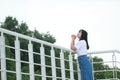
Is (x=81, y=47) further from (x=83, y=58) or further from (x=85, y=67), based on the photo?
(x=85, y=67)

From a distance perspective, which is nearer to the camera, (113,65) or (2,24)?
(113,65)

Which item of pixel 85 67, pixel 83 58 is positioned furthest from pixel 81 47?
pixel 85 67

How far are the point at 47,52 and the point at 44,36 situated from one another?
24.7 ft

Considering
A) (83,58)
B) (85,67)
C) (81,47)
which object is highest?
(81,47)

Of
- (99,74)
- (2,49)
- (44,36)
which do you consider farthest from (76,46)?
(99,74)

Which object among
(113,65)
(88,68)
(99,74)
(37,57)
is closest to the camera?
(88,68)

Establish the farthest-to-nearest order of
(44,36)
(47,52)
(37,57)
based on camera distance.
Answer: (44,36)
(47,52)
(37,57)

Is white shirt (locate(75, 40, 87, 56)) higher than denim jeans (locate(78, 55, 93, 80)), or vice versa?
white shirt (locate(75, 40, 87, 56))

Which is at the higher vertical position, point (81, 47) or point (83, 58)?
point (81, 47)

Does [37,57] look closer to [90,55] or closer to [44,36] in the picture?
[44,36]

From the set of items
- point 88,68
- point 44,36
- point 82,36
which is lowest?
point 88,68

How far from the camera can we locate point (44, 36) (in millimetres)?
46250

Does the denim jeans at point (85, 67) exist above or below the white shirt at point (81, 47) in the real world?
below

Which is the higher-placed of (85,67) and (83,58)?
(83,58)
